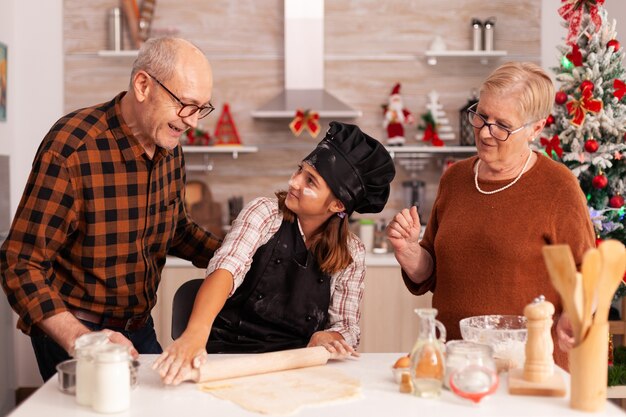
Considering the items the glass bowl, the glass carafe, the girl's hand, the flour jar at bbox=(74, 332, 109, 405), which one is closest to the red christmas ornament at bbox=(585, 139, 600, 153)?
the glass bowl

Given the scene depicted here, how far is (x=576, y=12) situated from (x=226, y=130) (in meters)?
2.09

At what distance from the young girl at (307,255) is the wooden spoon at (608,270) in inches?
31.3

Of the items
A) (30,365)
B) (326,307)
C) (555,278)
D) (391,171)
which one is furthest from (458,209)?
(30,365)

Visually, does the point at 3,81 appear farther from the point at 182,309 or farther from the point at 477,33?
the point at 477,33

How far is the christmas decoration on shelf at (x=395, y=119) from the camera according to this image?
464 cm

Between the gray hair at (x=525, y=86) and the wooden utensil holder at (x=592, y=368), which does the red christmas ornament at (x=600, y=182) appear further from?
the wooden utensil holder at (x=592, y=368)

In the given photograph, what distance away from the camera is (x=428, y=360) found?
1599 millimetres

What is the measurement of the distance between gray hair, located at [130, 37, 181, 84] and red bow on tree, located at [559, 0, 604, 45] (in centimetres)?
221

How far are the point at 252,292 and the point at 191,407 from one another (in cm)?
68

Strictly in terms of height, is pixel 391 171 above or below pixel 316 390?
above

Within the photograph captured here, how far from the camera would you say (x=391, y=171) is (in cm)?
227

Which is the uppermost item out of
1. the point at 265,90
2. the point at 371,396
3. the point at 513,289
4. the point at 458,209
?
the point at 265,90

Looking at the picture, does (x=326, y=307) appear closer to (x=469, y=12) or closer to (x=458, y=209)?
(x=458, y=209)

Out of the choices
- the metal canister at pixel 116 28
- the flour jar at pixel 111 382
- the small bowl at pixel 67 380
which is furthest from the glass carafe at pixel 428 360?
the metal canister at pixel 116 28
